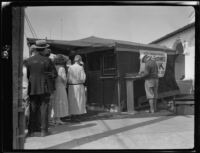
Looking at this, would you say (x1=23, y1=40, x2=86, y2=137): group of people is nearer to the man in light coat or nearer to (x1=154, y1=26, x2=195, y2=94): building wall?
the man in light coat

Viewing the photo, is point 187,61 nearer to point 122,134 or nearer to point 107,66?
point 107,66

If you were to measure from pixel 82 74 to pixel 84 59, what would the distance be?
7.06 ft

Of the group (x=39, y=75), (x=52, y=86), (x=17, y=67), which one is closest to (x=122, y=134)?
(x=52, y=86)

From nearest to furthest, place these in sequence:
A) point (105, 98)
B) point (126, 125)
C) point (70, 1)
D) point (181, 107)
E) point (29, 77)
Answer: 1. point (70, 1)
2. point (29, 77)
3. point (126, 125)
4. point (181, 107)
5. point (105, 98)

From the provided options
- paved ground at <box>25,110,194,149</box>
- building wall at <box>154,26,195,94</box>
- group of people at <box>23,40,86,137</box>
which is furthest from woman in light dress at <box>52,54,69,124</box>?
building wall at <box>154,26,195,94</box>

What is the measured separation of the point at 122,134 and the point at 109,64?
336 centimetres

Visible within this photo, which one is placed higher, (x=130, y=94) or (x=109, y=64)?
(x=109, y=64)

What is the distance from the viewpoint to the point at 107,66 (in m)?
7.79

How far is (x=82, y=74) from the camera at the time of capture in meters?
6.13

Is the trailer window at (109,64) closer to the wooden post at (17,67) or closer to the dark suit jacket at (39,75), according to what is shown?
the dark suit jacket at (39,75)

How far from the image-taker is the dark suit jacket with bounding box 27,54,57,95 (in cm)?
470

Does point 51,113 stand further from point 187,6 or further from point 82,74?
point 187,6
